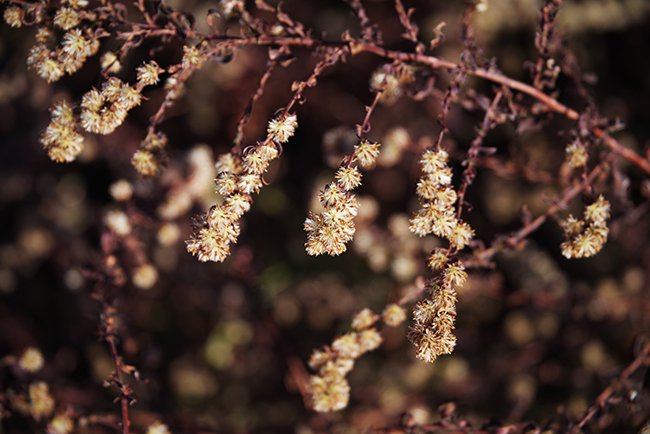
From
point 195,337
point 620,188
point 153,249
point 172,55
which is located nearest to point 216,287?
point 153,249

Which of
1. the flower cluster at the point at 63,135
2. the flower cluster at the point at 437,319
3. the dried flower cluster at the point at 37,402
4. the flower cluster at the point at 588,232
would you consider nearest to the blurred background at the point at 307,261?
the dried flower cluster at the point at 37,402

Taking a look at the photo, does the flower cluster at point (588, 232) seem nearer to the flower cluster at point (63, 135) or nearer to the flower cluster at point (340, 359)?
the flower cluster at point (340, 359)

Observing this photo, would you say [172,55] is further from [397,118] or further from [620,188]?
[620,188]

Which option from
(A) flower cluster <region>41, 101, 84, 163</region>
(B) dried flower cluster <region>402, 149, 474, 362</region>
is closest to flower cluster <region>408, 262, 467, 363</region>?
(B) dried flower cluster <region>402, 149, 474, 362</region>

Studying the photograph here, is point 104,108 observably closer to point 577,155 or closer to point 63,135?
point 63,135

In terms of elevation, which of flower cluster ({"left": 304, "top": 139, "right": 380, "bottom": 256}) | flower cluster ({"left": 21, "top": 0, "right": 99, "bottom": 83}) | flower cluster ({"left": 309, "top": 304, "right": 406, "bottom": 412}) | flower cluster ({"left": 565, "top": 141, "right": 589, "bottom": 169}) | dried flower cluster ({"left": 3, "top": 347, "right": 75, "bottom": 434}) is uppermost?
flower cluster ({"left": 21, "top": 0, "right": 99, "bottom": 83})

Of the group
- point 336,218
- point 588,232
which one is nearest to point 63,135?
point 336,218

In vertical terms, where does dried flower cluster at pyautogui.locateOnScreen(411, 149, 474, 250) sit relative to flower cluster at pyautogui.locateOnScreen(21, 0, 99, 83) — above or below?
below

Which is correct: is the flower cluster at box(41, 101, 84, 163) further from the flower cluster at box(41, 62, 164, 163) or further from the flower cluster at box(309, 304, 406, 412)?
the flower cluster at box(309, 304, 406, 412)
